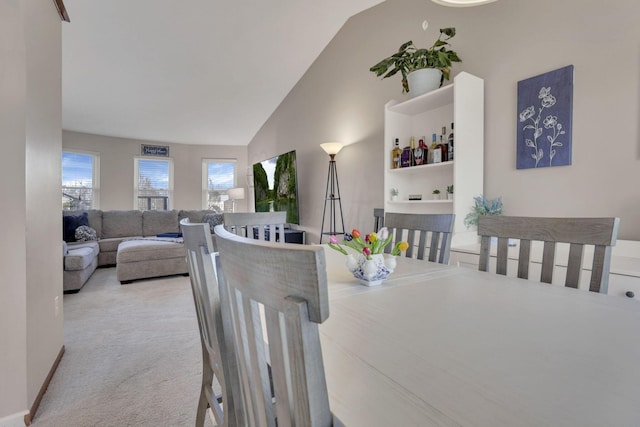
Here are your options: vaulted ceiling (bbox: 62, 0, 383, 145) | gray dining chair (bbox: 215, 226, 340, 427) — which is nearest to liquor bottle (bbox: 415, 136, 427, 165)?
vaulted ceiling (bbox: 62, 0, 383, 145)

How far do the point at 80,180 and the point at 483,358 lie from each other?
732 cm

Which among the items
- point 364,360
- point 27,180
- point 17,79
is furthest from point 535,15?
point 27,180

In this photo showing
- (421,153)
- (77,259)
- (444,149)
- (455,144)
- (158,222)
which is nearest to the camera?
(455,144)

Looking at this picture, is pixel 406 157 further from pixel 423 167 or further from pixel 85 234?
pixel 85 234

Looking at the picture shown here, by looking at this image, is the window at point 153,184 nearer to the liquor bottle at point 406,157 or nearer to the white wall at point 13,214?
the white wall at point 13,214

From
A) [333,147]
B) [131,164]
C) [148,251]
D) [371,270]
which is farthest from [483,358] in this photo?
[131,164]

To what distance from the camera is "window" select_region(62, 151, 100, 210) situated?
19.0 feet

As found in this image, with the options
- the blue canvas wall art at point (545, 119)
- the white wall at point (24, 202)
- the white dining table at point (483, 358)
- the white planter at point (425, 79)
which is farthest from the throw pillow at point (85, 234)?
the blue canvas wall art at point (545, 119)

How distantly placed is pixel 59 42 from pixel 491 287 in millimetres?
2975

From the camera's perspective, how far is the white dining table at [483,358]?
45cm

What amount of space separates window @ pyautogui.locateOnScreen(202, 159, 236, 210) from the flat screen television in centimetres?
132

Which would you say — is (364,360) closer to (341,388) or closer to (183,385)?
(341,388)

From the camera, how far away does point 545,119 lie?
207cm

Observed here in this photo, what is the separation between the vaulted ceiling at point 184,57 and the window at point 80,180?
0.57 meters
